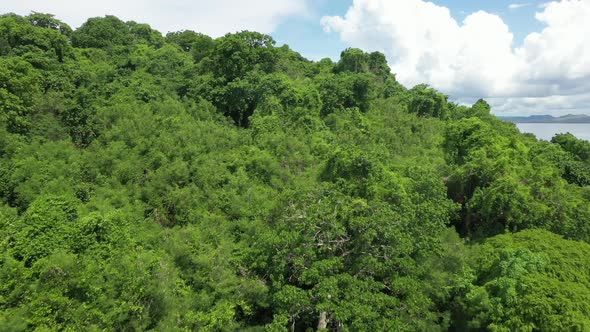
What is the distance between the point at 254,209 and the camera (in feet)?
65.9

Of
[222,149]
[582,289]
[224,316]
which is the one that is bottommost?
[224,316]

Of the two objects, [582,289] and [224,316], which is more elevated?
[582,289]

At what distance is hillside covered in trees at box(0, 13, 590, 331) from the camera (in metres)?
14.3

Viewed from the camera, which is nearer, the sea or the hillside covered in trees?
the hillside covered in trees

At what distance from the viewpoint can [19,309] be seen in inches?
475

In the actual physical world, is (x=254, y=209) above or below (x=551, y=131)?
below

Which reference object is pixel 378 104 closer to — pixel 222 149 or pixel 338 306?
pixel 222 149

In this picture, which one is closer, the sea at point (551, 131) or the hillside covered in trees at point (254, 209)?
the hillside covered in trees at point (254, 209)

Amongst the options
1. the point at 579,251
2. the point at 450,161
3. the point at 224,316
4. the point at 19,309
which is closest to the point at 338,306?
the point at 224,316

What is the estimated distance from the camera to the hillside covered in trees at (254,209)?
14.3 m

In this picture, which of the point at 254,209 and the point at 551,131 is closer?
the point at 254,209

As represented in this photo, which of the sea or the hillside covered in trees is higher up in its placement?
the sea

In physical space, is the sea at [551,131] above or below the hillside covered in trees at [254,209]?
above

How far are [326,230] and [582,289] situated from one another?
384 inches
